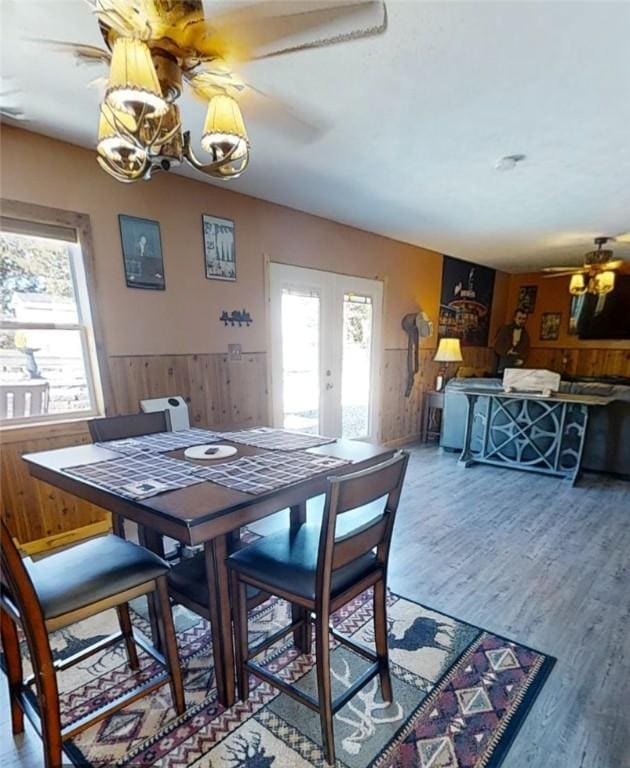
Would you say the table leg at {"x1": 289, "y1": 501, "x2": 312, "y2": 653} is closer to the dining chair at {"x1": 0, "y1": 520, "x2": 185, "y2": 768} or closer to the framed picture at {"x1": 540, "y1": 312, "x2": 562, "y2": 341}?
the dining chair at {"x1": 0, "y1": 520, "x2": 185, "y2": 768}

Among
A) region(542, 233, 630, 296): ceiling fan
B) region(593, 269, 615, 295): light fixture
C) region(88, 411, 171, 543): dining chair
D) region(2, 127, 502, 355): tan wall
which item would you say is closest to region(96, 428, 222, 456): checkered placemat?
region(88, 411, 171, 543): dining chair

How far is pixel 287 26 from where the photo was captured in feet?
4.79

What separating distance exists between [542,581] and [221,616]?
6.17ft

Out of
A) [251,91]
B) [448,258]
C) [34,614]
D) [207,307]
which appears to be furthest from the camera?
[448,258]

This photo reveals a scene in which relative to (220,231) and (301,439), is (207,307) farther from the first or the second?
(301,439)

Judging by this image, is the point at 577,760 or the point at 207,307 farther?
the point at 207,307

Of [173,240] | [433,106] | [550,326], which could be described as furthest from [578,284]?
[173,240]

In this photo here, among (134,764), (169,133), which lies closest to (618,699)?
(134,764)

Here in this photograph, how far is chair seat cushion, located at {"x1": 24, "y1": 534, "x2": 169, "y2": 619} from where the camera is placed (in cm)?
120

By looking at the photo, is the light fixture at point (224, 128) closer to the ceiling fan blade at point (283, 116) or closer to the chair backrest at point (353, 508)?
the ceiling fan blade at point (283, 116)

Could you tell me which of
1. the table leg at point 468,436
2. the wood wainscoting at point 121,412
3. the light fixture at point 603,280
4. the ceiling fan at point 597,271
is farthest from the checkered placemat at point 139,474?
the light fixture at point 603,280

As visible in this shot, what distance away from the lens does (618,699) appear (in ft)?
5.06

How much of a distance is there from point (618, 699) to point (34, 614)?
205 centimetres

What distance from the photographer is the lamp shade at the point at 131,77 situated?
1187 mm
